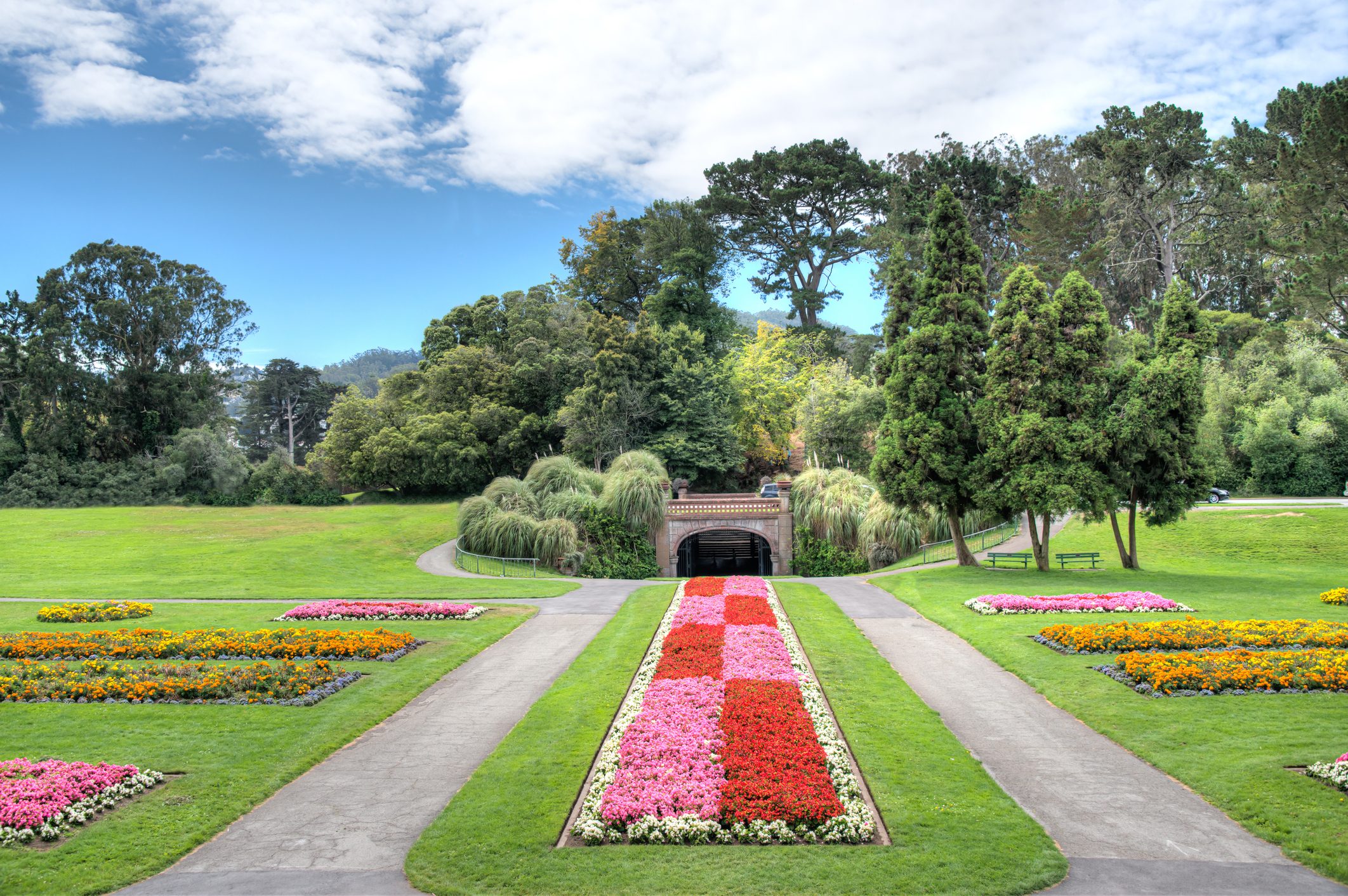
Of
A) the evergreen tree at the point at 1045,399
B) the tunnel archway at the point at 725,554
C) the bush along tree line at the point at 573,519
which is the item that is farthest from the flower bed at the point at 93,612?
the tunnel archway at the point at 725,554

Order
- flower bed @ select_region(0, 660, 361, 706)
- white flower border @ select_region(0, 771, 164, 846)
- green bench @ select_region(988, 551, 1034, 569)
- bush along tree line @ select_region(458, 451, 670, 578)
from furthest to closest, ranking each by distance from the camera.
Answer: bush along tree line @ select_region(458, 451, 670, 578)
green bench @ select_region(988, 551, 1034, 569)
flower bed @ select_region(0, 660, 361, 706)
white flower border @ select_region(0, 771, 164, 846)

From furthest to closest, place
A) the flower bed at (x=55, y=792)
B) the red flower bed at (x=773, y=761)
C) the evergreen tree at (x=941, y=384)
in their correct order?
the evergreen tree at (x=941, y=384), the red flower bed at (x=773, y=761), the flower bed at (x=55, y=792)

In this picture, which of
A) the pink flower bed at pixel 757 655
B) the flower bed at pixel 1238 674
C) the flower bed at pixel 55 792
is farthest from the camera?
the pink flower bed at pixel 757 655

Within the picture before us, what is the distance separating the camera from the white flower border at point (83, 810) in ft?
24.7

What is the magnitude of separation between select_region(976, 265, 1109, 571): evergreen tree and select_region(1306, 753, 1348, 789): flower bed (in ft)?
43.0

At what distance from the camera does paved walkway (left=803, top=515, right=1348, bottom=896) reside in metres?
6.79

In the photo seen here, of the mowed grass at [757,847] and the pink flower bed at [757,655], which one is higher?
the pink flower bed at [757,655]

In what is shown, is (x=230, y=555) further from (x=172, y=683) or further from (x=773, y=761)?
(x=773, y=761)

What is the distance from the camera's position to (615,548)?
31.8m

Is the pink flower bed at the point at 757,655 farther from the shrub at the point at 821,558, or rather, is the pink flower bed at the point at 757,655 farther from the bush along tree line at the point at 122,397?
the bush along tree line at the point at 122,397

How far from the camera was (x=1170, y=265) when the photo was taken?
4438 centimetres

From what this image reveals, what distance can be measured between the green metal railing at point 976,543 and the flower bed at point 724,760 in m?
16.6

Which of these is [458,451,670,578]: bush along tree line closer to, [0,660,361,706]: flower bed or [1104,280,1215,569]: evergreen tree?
[0,660,361,706]: flower bed

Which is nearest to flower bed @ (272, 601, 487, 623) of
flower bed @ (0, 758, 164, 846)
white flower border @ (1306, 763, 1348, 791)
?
flower bed @ (0, 758, 164, 846)
